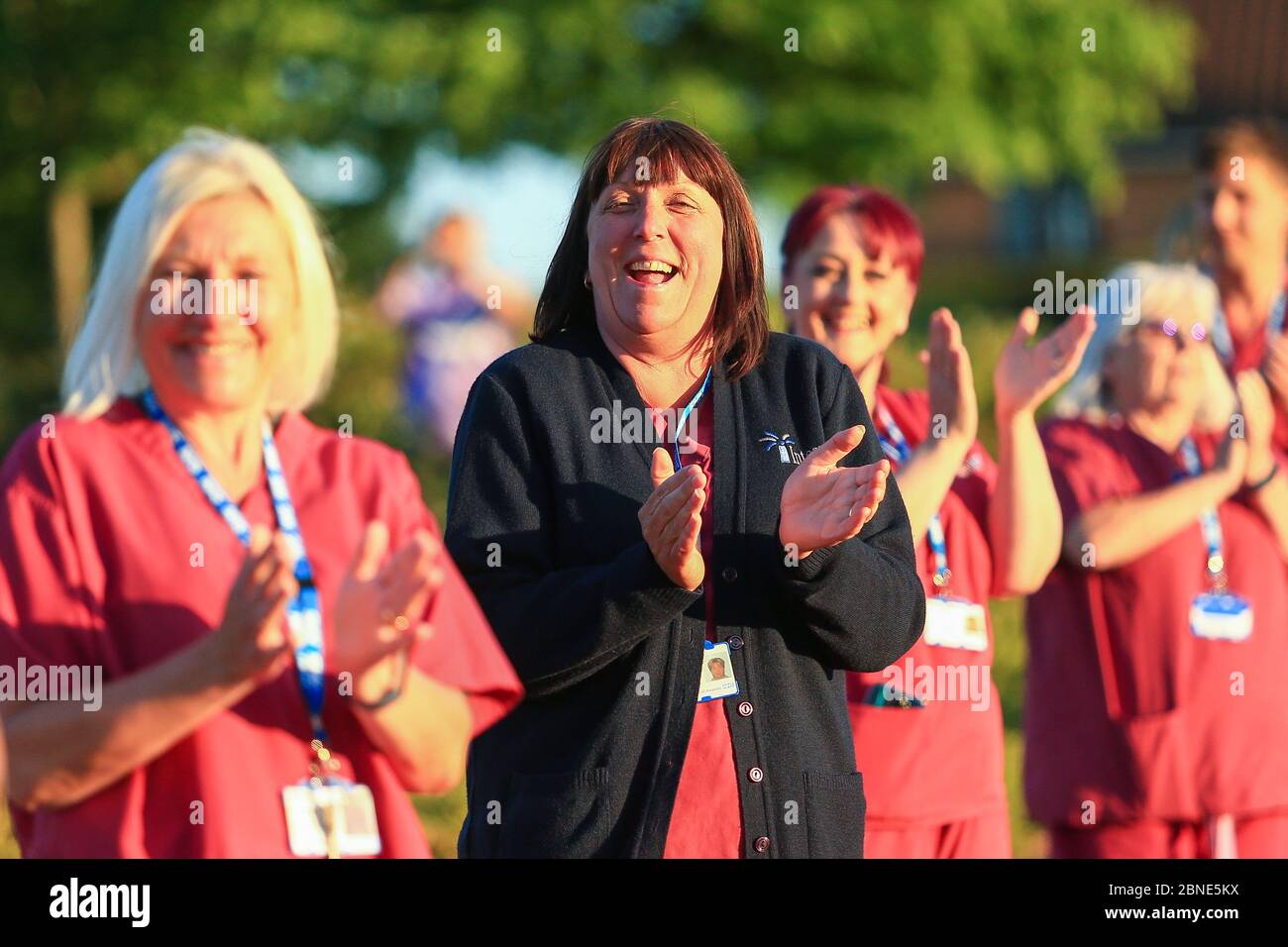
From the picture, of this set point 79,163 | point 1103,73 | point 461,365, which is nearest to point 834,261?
point 461,365

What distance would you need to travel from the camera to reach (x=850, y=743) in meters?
3.34

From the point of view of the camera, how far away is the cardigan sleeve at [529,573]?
120 inches

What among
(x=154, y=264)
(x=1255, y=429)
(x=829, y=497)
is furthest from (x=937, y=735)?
(x=154, y=264)

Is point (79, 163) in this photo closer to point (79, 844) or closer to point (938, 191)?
point (79, 844)

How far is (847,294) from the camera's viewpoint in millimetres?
4410

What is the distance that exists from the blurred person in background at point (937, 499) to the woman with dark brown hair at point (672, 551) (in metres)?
0.80

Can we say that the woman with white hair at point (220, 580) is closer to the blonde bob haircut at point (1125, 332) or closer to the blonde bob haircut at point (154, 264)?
the blonde bob haircut at point (154, 264)

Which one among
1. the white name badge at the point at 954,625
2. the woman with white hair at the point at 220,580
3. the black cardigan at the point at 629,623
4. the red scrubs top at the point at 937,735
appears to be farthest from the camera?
the white name badge at the point at 954,625

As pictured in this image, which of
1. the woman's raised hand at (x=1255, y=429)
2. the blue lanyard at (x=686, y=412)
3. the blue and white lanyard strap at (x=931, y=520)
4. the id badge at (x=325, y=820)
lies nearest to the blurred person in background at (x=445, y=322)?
the woman's raised hand at (x=1255, y=429)

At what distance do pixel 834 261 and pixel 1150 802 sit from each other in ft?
5.36

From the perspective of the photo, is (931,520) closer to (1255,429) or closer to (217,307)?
(1255,429)

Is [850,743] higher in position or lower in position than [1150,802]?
higher

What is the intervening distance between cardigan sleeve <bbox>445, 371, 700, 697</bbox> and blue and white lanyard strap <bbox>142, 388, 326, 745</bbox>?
0.36 meters

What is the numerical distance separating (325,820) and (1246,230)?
3.94 metres
